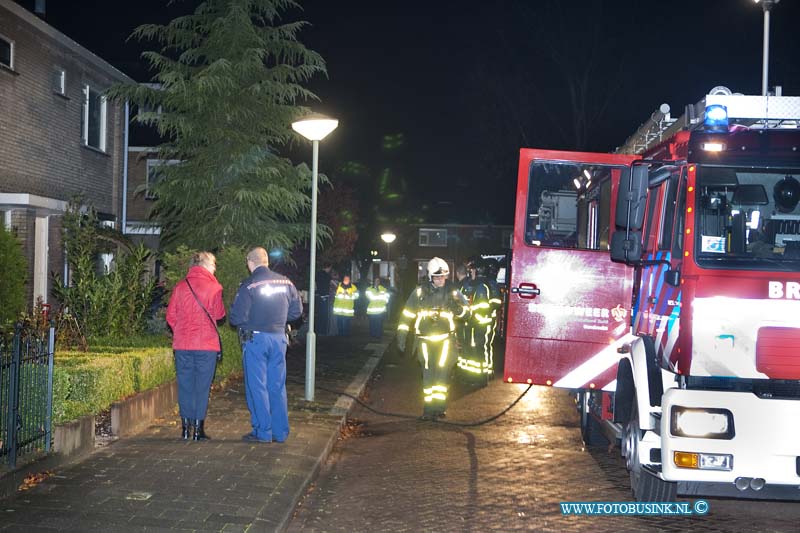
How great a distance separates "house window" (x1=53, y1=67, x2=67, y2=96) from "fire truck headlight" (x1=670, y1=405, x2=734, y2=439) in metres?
15.4

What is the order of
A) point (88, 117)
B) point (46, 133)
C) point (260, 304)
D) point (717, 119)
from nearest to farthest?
point (717, 119) < point (260, 304) < point (46, 133) < point (88, 117)

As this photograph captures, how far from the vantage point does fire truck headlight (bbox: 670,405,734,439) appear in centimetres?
582

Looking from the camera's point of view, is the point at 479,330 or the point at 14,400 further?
the point at 479,330

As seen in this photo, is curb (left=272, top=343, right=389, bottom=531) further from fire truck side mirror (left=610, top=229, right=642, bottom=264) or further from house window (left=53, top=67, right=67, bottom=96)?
house window (left=53, top=67, right=67, bottom=96)

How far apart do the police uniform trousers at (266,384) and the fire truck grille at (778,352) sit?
14.6ft

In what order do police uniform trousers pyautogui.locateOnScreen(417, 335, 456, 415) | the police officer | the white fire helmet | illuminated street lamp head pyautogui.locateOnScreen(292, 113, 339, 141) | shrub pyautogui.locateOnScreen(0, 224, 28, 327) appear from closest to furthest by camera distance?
the police officer < police uniform trousers pyautogui.locateOnScreen(417, 335, 456, 415) < the white fire helmet < illuminated street lamp head pyautogui.locateOnScreen(292, 113, 339, 141) < shrub pyautogui.locateOnScreen(0, 224, 28, 327)

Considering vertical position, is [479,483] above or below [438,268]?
below

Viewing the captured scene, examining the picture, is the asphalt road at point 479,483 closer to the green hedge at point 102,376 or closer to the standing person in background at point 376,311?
the green hedge at point 102,376

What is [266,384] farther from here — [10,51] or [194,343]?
[10,51]

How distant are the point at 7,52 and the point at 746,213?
14.0 m

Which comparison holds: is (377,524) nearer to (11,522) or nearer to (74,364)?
(11,522)

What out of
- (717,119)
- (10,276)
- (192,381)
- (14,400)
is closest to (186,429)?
(192,381)

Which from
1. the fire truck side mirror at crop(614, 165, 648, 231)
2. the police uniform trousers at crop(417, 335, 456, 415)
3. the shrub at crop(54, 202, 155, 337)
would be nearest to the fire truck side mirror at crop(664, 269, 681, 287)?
the fire truck side mirror at crop(614, 165, 648, 231)

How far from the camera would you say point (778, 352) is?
590cm
